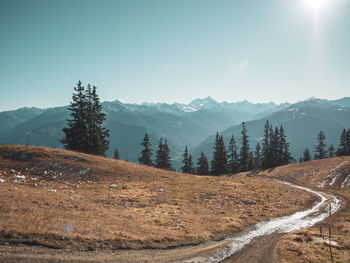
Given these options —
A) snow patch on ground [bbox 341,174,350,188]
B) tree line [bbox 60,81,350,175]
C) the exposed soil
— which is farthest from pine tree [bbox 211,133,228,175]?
the exposed soil

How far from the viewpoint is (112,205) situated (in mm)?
17781

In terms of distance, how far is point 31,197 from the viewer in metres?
14.6

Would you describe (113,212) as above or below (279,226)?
above

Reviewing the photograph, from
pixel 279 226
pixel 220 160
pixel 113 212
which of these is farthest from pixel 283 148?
pixel 113 212

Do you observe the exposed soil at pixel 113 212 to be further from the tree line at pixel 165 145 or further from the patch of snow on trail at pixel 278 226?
the tree line at pixel 165 145

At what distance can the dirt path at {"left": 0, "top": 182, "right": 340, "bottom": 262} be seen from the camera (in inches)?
354

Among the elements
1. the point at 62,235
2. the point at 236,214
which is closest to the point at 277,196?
the point at 236,214

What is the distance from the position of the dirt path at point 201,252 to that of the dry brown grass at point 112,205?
23.5 inches

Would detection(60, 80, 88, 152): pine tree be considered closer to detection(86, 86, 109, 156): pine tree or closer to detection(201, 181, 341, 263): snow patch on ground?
detection(86, 86, 109, 156): pine tree

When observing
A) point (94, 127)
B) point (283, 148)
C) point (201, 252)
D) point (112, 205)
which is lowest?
point (201, 252)

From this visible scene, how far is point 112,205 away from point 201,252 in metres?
9.78

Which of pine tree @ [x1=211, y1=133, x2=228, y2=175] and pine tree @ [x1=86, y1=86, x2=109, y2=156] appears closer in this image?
pine tree @ [x1=86, y1=86, x2=109, y2=156]

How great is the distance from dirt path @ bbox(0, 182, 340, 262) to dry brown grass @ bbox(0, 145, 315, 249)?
0.60 meters

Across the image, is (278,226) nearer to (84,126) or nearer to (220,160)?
(84,126)
